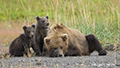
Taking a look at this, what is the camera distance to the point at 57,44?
682 cm

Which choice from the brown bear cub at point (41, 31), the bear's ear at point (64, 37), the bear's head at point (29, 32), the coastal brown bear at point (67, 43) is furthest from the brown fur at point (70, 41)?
the bear's head at point (29, 32)

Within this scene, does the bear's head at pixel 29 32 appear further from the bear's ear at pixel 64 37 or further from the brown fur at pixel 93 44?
the brown fur at pixel 93 44

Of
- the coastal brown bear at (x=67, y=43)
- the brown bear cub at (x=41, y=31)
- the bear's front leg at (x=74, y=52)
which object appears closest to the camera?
the coastal brown bear at (x=67, y=43)

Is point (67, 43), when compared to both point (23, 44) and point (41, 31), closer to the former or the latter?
point (23, 44)

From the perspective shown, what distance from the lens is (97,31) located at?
1008cm

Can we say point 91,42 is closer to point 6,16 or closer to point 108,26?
point 108,26

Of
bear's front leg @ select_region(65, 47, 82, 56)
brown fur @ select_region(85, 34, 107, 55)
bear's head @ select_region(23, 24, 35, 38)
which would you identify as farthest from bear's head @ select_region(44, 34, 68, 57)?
bear's head @ select_region(23, 24, 35, 38)

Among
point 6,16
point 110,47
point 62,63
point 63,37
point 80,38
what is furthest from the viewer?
point 6,16

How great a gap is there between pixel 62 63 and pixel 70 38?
183 cm

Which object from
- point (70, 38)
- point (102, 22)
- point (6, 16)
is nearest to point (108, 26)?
point (102, 22)

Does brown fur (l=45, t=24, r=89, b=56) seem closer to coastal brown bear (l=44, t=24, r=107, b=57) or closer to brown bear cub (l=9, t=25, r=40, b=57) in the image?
coastal brown bear (l=44, t=24, r=107, b=57)

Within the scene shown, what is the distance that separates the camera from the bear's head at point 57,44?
6729mm

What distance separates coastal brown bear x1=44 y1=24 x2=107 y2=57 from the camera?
22.4 ft

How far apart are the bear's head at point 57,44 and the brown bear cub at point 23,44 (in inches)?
51.1
